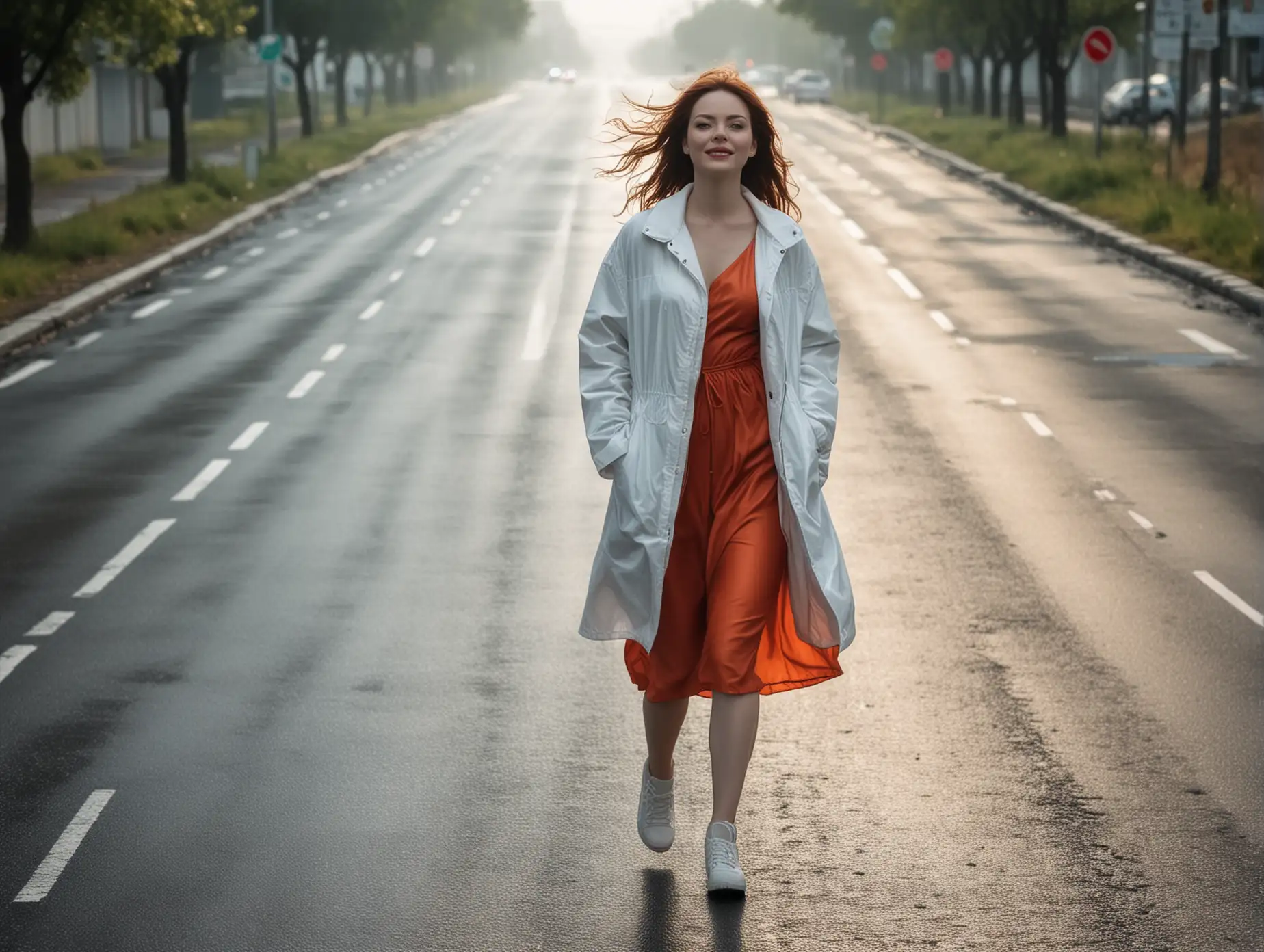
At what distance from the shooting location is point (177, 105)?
40.1 meters

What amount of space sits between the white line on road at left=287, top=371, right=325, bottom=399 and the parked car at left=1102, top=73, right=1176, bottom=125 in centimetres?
5148

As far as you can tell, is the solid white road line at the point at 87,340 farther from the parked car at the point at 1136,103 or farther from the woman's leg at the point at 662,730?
the parked car at the point at 1136,103

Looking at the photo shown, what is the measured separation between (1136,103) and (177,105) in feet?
115

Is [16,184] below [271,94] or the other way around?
below

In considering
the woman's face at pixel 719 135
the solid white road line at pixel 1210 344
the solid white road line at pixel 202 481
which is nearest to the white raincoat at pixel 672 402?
the woman's face at pixel 719 135

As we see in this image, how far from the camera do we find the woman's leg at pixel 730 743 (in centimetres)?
578

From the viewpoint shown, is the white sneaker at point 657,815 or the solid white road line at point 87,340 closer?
the white sneaker at point 657,815

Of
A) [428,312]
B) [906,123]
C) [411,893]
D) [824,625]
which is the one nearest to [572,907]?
[411,893]

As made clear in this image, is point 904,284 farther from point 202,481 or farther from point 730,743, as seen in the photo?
point 730,743

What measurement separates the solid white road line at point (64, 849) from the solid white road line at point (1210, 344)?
13.5m

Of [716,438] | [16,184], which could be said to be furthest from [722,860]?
[16,184]

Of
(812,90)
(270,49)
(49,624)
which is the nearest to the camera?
(49,624)

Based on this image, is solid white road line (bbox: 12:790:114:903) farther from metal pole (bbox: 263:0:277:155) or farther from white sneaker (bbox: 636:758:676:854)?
metal pole (bbox: 263:0:277:155)

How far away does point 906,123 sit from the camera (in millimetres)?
66438
